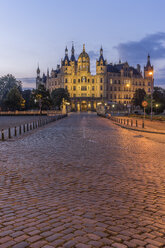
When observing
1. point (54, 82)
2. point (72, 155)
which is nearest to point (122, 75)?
point (54, 82)

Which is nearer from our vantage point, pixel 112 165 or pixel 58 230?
pixel 58 230

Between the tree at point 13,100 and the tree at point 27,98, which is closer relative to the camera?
the tree at point 13,100

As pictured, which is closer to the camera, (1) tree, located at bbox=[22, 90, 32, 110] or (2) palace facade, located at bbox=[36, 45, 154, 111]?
(1) tree, located at bbox=[22, 90, 32, 110]

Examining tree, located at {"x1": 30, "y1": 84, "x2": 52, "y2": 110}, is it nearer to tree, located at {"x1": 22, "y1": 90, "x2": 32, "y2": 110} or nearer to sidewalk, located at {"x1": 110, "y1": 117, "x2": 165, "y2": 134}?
tree, located at {"x1": 22, "y1": 90, "x2": 32, "y2": 110}

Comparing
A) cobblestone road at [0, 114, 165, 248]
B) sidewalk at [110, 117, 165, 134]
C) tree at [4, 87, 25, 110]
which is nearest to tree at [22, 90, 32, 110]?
tree at [4, 87, 25, 110]

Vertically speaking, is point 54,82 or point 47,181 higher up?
point 54,82

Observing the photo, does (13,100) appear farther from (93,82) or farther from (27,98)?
(93,82)

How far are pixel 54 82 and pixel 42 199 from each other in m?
155

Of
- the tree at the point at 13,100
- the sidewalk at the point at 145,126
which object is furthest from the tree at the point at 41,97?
the sidewalk at the point at 145,126

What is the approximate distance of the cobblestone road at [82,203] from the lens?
12.7 feet

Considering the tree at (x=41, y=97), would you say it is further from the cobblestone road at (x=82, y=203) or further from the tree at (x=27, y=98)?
the cobblestone road at (x=82, y=203)

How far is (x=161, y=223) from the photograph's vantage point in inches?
175

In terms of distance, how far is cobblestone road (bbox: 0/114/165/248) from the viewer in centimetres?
387

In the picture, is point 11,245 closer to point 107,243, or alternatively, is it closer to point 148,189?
point 107,243
